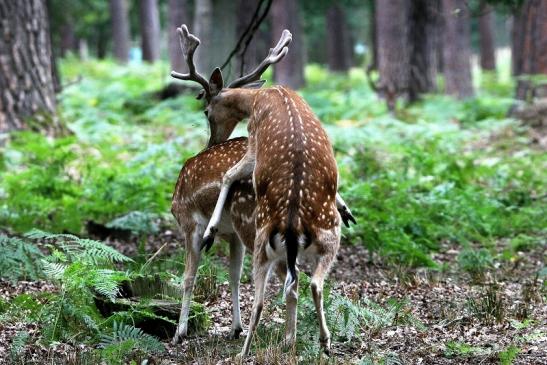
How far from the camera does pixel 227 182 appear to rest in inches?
249

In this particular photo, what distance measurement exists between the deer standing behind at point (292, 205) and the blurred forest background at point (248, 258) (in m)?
0.47

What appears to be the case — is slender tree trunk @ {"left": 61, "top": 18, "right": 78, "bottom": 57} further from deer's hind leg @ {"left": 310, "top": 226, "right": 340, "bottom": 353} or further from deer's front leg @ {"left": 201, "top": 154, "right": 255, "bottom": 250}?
deer's hind leg @ {"left": 310, "top": 226, "right": 340, "bottom": 353}

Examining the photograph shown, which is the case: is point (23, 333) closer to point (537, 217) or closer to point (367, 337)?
point (367, 337)

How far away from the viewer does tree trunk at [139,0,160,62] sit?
36.2 m

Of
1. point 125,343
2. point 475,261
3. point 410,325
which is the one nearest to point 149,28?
point 475,261

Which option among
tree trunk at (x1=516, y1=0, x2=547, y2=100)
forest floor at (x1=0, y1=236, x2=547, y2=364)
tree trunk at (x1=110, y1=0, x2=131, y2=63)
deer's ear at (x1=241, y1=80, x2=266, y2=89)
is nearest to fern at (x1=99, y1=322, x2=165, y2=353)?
forest floor at (x1=0, y1=236, x2=547, y2=364)

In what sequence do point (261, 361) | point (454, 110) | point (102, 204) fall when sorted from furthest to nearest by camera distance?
point (454, 110) < point (102, 204) < point (261, 361)

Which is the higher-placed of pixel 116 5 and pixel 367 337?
pixel 116 5

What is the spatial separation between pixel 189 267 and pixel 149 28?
32.1 m

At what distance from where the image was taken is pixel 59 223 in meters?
9.27

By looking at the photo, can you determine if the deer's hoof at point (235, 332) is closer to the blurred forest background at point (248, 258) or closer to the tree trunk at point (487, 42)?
the blurred forest background at point (248, 258)

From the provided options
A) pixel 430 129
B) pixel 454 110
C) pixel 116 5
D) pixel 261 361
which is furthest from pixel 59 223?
pixel 116 5

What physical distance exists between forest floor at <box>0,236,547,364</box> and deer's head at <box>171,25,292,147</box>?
1462 millimetres

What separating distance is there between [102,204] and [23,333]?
14.3ft
